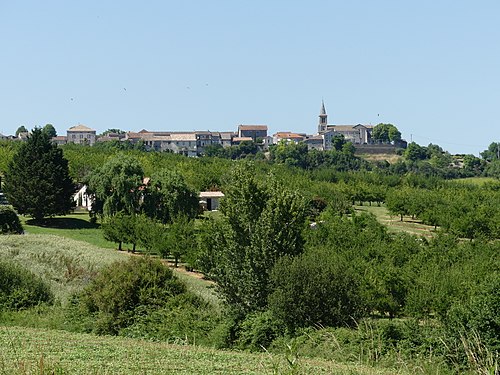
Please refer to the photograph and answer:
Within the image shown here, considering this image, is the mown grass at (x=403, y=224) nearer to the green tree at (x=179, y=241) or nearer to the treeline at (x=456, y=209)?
the treeline at (x=456, y=209)

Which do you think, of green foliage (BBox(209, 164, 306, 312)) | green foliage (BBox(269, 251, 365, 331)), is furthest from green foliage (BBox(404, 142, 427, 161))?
green foliage (BBox(269, 251, 365, 331))

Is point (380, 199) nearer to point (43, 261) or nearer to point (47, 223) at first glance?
point (47, 223)

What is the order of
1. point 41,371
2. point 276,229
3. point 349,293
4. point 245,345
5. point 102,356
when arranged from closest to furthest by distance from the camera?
point 41,371 → point 102,356 → point 245,345 → point 349,293 → point 276,229

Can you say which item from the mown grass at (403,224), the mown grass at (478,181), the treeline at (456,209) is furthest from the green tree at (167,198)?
the mown grass at (478,181)

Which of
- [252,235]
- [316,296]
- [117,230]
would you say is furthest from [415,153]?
[316,296]

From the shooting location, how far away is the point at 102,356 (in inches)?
492

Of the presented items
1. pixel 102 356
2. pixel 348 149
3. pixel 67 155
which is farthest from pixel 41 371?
pixel 348 149

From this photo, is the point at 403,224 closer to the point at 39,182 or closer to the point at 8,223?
the point at 39,182

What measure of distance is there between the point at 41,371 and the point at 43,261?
30.0 metres

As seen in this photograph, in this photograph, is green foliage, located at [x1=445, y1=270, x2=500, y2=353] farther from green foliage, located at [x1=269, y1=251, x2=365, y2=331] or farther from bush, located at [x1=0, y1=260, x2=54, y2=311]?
bush, located at [x1=0, y1=260, x2=54, y2=311]

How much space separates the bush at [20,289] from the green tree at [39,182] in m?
28.8

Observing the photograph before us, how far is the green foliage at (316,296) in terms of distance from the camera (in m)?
22.1

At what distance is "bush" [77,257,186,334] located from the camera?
75.5ft

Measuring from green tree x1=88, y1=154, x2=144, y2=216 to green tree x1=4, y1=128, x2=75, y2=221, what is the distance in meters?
2.34
